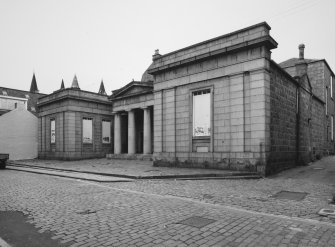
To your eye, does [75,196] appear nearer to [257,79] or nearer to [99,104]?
[257,79]

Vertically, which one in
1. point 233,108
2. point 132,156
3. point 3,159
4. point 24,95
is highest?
point 24,95

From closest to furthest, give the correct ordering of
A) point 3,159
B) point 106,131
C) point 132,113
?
point 3,159
point 132,113
point 106,131

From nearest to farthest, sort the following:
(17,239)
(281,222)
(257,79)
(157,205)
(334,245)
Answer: (334,245) < (17,239) < (281,222) < (157,205) < (257,79)

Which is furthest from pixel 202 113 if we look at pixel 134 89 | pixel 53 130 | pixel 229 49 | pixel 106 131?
pixel 53 130

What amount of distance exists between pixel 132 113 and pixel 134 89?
2.57m

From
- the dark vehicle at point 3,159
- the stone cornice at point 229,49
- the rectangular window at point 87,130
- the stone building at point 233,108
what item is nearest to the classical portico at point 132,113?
the rectangular window at point 87,130

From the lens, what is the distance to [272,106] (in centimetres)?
1459

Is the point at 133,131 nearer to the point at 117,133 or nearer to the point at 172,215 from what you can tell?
the point at 117,133

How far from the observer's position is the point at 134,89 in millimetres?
28219

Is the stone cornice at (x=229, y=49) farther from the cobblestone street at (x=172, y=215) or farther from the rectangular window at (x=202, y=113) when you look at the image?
the cobblestone street at (x=172, y=215)

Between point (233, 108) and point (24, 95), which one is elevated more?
point (24, 95)

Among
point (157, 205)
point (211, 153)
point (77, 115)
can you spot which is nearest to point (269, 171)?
point (211, 153)

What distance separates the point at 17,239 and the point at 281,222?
16.8 ft

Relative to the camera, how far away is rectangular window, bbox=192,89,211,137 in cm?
1599
